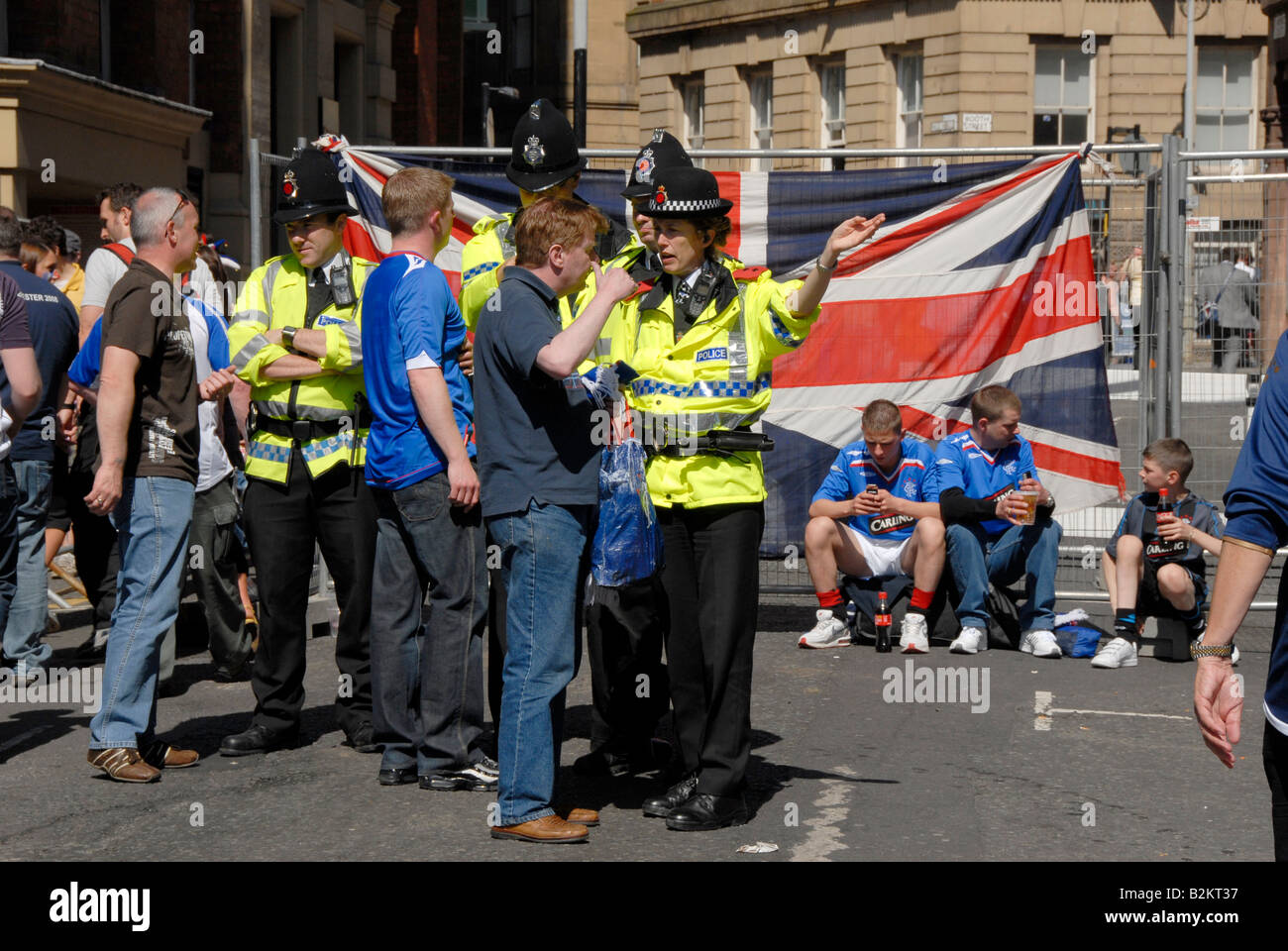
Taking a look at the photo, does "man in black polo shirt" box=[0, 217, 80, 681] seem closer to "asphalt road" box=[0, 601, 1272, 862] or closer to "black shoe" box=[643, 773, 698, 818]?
"asphalt road" box=[0, 601, 1272, 862]

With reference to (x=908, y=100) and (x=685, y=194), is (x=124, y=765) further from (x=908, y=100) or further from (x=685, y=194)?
(x=908, y=100)

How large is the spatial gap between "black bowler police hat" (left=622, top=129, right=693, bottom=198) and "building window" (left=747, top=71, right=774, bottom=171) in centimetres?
3358

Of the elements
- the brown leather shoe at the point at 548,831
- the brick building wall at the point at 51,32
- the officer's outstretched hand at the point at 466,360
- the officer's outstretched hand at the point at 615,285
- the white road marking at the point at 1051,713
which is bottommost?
the white road marking at the point at 1051,713

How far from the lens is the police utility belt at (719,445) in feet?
18.9

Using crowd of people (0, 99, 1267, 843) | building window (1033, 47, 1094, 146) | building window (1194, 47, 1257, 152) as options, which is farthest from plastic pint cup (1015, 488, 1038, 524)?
building window (1194, 47, 1257, 152)

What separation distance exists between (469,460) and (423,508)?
0.81 ft

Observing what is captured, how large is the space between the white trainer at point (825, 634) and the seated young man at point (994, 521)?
63 centimetres

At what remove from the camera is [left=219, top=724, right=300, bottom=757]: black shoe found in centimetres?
679

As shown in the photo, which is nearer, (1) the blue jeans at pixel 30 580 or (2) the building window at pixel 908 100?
(1) the blue jeans at pixel 30 580

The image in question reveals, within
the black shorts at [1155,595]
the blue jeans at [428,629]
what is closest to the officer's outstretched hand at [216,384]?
the blue jeans at [428,629]

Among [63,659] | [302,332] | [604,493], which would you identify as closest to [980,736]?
[604,493]

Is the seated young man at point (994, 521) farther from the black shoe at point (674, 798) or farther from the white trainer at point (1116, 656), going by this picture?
the black shoe at point (674, 798)

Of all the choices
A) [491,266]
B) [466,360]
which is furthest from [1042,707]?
[491,266]

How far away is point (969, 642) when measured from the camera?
905 centimetres
